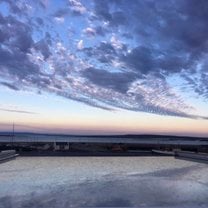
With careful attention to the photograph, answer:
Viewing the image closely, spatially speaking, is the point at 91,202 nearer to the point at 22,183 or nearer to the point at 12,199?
the point at 12,199

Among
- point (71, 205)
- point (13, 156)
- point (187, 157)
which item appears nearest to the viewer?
point (71, 205)

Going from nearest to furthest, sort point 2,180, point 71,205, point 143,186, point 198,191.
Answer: point 71,205
point 198,191
point 143,186
point 2,180

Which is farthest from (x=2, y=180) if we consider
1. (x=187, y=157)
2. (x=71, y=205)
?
(x=187, y=157)

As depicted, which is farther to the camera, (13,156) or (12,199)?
(13,156)

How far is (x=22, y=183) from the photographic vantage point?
15.6 metres

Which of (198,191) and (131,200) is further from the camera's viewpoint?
(198,191)

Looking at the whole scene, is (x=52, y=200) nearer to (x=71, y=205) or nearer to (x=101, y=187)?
(x=71, y=205)

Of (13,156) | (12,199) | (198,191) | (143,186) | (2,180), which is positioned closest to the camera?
(12,199)

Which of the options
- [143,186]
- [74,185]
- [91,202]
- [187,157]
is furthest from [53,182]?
[187,157]

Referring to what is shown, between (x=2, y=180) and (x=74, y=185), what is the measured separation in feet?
11.8

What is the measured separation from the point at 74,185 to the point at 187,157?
75.9 ft

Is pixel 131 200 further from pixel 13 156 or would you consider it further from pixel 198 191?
pixel 13 156

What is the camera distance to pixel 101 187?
48.6ft

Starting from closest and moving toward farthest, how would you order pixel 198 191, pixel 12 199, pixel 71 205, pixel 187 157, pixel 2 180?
pixel 71 205
pixel 12 199
pixel 198 191
pixel 2 180
pixel 187 157
